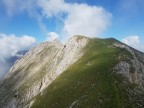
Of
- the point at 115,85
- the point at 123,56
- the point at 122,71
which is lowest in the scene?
the point at 115,85

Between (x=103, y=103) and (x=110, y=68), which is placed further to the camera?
(x=110, y=68)

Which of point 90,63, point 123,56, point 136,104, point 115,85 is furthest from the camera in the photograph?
point 90,63

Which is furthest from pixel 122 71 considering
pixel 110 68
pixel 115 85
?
pixel 115 85

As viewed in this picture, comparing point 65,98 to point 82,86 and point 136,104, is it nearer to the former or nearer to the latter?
point 82,86

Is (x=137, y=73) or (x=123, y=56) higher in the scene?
(x=123, y=56)

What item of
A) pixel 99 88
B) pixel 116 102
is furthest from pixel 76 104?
pixel 116 102

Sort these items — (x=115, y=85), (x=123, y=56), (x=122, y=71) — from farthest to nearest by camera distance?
(x=123, y=56) → (x=122, y=71) → (x=115, y=85)

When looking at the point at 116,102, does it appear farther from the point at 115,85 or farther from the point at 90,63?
the point at 90,63
